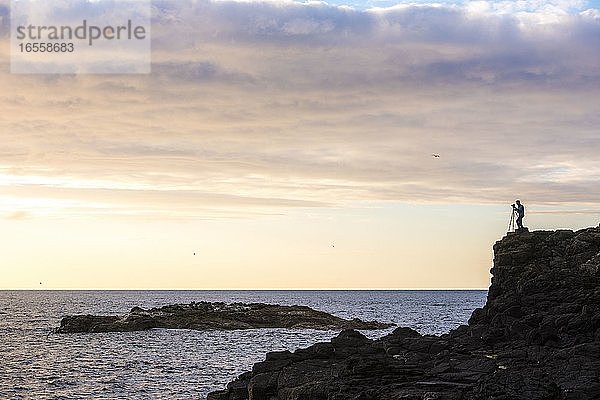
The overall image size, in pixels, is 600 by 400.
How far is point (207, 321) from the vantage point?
89812 mm

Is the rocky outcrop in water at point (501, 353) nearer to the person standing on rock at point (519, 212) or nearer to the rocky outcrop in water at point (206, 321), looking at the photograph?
the person standing on rock at point (519, 212)

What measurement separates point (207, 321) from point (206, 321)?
123 mm

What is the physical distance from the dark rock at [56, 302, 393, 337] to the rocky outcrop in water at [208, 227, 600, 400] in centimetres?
5153

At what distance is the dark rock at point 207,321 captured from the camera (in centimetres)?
8581

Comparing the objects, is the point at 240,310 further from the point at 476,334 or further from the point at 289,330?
the point at 476,334

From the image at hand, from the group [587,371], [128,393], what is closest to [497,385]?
[587,371]

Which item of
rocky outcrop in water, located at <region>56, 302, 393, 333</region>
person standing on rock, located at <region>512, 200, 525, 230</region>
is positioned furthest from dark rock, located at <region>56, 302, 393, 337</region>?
person standing on rock, located at <region>512, 200, 525, 230</region>

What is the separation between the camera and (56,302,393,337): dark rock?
85.8 m

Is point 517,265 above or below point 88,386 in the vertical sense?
above

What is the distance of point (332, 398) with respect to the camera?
22.7 m

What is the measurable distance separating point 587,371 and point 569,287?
11535 mm

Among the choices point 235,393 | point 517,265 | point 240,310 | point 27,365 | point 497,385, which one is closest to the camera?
point 497,385

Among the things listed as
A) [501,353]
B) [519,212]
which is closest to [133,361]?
[519,212]

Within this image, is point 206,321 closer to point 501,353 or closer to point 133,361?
point 133,361
